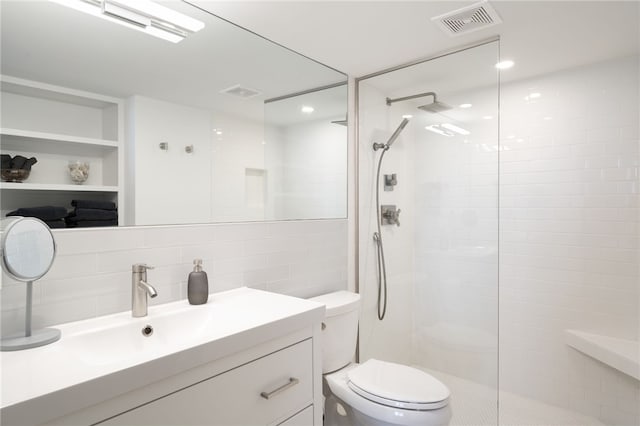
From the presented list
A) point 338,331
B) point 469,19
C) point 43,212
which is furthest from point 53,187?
point 469,19

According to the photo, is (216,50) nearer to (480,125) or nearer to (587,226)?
(480,125)

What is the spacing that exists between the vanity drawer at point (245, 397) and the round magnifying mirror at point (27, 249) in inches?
20.4

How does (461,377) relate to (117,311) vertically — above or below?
below

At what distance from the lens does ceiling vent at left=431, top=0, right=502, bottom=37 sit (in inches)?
67.2

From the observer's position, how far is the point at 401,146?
2.51m

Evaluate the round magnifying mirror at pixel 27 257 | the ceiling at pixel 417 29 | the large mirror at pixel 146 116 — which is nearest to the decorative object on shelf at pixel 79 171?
the large mirror at pixel 146 116

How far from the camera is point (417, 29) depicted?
1.92 m

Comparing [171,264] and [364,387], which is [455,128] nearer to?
[364,387]

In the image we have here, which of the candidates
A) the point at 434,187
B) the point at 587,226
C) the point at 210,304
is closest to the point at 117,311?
the point at 210,304

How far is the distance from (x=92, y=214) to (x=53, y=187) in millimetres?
149

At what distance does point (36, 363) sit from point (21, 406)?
0.25 metres

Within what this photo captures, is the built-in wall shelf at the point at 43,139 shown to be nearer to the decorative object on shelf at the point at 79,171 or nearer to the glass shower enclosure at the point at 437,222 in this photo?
the decorative object on shelf at the point at 79,171

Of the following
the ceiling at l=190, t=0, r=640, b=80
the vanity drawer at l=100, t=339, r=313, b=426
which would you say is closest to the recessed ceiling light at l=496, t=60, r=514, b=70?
the ceiling at l=190, t=0, r=640, b=80

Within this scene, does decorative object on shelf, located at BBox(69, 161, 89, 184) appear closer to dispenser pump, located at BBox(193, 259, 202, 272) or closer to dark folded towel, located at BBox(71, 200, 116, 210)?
dark folded towel, located at BBox(71, 200, 116, 210)
